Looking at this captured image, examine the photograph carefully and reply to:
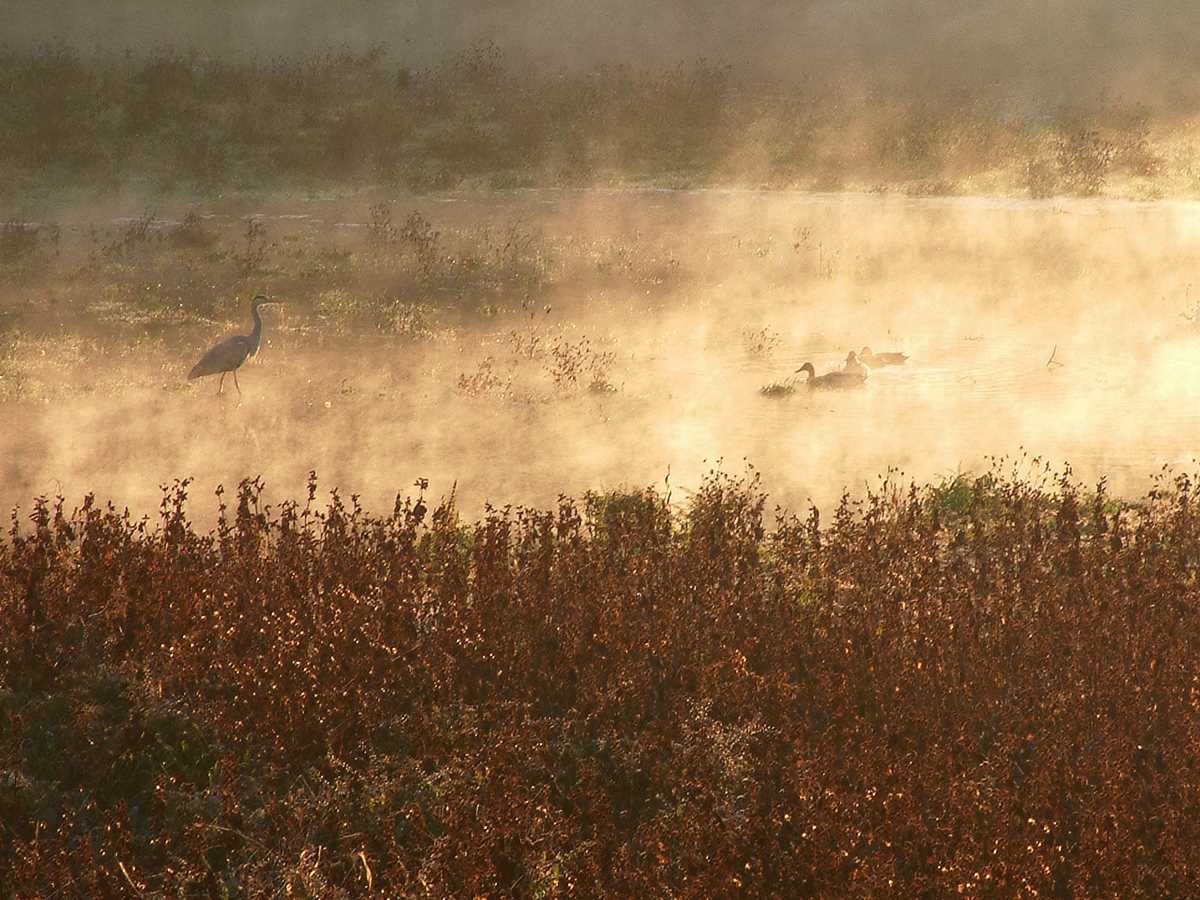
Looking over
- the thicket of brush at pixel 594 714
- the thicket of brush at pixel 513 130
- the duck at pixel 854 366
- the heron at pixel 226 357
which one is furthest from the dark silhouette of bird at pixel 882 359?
the thicket of brush at pixel 513 130

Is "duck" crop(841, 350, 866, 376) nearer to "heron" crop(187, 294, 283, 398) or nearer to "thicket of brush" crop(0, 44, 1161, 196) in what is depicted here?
"heron" crop(187, 294, 283, 398)

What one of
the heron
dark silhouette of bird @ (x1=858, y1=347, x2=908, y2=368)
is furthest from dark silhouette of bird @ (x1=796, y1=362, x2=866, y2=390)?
the heron

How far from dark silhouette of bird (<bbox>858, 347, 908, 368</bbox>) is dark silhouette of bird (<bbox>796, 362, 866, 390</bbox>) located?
0.54 m

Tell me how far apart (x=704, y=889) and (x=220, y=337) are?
11.2 metres

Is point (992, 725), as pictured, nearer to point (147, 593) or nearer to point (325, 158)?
point (147, 593)

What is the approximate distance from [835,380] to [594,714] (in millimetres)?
6953

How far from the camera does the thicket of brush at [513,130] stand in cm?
2205

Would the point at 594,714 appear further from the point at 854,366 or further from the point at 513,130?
the point at 513,130

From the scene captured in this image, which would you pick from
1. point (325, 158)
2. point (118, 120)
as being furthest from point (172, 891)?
point (118, 120)

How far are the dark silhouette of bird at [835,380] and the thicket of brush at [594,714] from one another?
4496 millimetres

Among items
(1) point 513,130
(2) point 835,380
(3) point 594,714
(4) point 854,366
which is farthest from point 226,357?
(1) point 513,130

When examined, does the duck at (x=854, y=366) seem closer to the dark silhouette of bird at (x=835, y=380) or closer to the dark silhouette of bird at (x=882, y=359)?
the dark silhouette of bird at (x=835, y=380)

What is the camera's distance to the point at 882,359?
1288 centimetres

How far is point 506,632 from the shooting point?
256 inches
